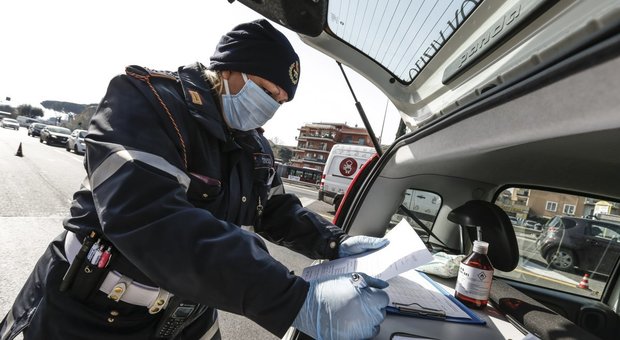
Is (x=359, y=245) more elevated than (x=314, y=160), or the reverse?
(x=314, y=160)

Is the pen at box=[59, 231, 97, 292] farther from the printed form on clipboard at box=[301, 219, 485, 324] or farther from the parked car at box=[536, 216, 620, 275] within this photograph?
the parked car at box=[536, 216, 620, 275]

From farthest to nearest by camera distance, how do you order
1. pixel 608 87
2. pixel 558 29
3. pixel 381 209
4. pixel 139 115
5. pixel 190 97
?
pixel 381 209 → pixel 190 97 → pixel 139 115 → pixel 558 29 → pixel 608 87

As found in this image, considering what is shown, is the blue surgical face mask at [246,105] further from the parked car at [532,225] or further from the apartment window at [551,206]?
the apartment window at [551,206]

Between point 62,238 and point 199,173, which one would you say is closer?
point 199,173

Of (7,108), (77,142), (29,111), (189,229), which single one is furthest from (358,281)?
(7,108)

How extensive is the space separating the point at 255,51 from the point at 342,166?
10.9 m

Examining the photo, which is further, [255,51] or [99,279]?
[255,51]

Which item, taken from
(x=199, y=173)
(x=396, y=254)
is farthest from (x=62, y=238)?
(x=396, y=254)

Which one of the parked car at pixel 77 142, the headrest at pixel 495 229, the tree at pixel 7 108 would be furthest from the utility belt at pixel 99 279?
the tree at pixel 7 108

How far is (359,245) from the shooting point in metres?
1.53

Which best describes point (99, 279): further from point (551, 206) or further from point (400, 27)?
point (551, 206)

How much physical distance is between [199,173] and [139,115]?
0.29 meters

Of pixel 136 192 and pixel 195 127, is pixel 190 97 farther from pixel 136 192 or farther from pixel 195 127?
pixel 136 192

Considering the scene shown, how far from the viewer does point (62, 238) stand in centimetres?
132
